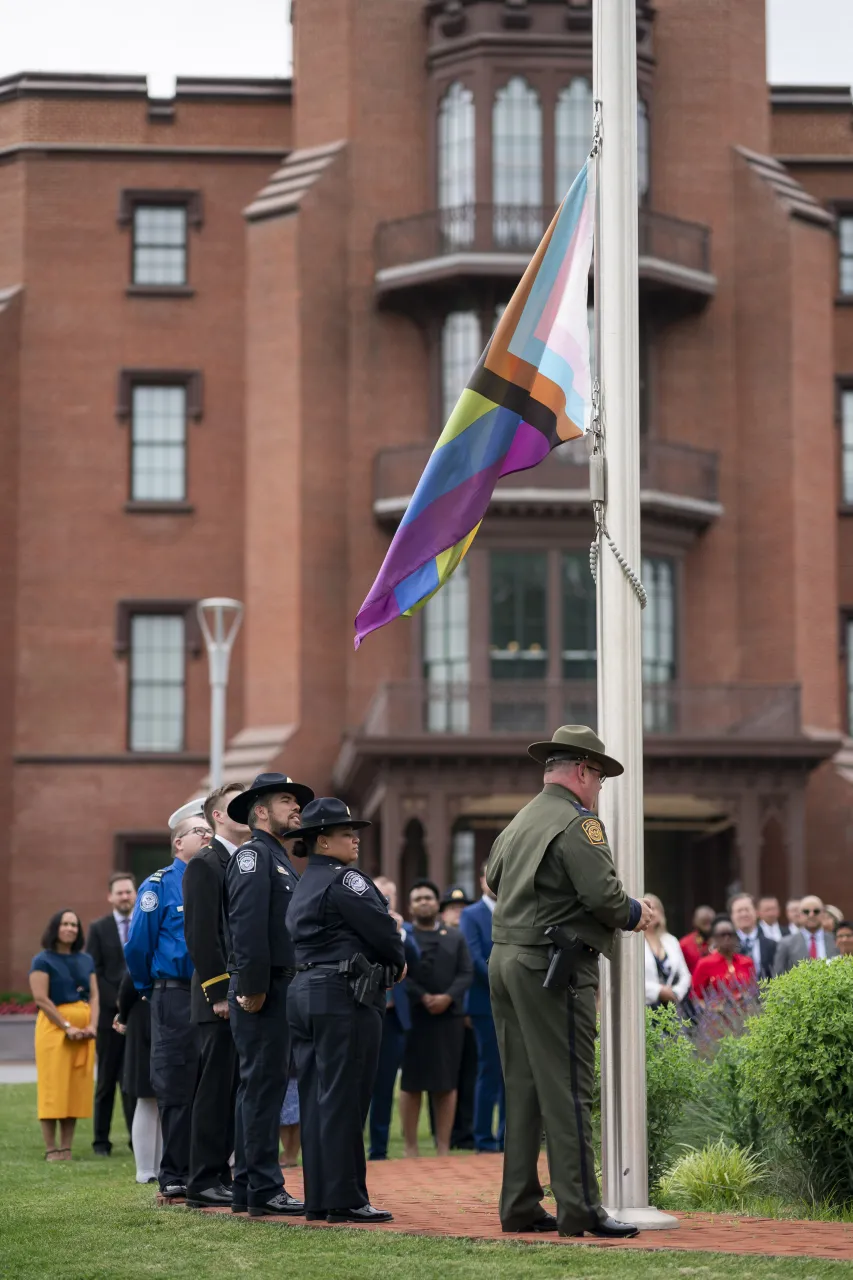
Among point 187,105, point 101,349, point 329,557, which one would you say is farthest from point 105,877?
point 187,105

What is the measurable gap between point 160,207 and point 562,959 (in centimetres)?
2709

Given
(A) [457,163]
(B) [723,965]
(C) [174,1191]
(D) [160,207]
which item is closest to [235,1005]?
(C) [174,1191]

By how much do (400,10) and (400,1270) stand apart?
2773cm

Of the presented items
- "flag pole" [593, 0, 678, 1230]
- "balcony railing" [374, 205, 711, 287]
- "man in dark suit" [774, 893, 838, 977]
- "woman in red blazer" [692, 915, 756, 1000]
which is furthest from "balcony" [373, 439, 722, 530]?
"flag pole" [593, 0, 678, 1230]

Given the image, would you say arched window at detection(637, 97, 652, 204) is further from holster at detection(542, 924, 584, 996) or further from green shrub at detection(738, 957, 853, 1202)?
holster at detection(542, 924, 584, 996)

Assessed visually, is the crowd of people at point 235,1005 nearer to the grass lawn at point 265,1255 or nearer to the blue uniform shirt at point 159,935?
the blue uniform shirt at point 159,935

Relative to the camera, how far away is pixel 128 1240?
360 inches

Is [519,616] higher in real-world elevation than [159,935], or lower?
higher

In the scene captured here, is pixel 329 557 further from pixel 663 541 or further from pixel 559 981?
pixel 559 981

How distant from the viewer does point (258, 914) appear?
9.92 m

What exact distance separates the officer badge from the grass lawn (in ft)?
5.06

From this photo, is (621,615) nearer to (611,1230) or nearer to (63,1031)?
(611,1230)

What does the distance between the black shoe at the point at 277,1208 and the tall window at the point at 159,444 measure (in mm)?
24302

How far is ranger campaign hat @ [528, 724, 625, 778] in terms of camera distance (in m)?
8.99
